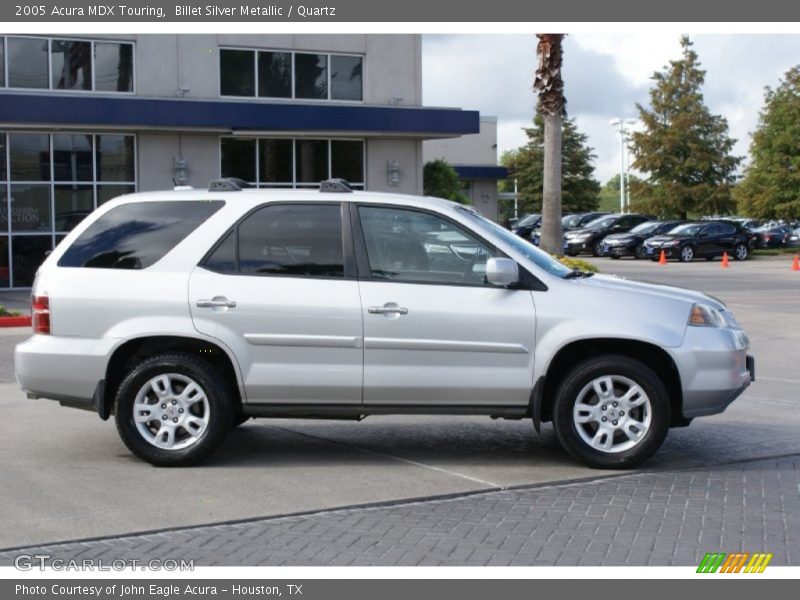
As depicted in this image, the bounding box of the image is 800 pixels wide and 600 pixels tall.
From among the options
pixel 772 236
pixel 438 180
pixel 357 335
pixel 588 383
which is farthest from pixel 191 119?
pixel 772 236

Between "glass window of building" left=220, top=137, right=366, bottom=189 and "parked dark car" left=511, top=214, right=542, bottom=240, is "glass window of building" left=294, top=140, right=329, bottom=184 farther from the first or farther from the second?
"parked dark car" left=511, top=214, right=542, bottom=240

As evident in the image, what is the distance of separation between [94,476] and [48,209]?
63.4 ft

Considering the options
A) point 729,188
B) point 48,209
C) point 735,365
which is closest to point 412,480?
point 735,365

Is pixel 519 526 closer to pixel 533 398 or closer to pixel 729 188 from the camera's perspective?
pixel 533 398

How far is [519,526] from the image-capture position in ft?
21.5

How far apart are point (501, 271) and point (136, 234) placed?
2.61 m

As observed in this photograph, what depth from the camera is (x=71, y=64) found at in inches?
1031

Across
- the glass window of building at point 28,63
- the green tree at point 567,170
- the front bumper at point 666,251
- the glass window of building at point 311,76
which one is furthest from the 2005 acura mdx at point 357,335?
the green tree at point 567,170

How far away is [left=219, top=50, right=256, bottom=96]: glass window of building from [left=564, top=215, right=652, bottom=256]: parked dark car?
2103 centimetres

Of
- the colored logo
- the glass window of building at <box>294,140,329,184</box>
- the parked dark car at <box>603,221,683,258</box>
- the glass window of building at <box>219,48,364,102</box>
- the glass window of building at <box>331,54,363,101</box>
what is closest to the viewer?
the colored logo

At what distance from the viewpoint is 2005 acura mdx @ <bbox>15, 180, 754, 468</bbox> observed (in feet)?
25.9

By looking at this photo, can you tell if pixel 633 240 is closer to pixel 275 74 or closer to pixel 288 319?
pixel 275 74

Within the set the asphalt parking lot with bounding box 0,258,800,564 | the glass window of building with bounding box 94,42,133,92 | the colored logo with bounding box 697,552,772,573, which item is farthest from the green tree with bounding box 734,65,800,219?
the colored logo with bounding box 697,552,772,573

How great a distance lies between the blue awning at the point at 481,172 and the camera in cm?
5330
